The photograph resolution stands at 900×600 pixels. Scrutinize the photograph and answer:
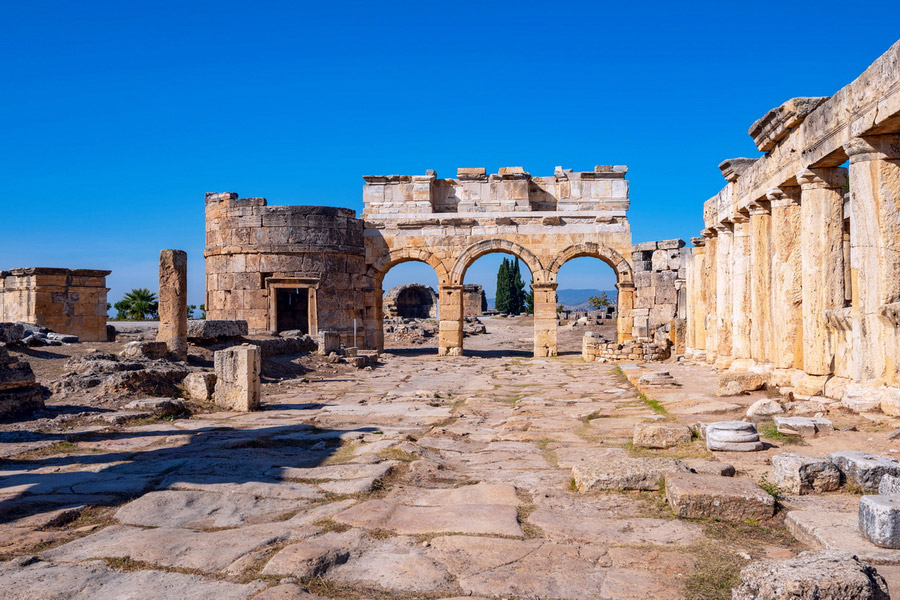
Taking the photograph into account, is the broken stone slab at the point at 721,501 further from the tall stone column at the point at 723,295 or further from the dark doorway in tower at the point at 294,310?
the dark doorway in tower at the point at 294,310

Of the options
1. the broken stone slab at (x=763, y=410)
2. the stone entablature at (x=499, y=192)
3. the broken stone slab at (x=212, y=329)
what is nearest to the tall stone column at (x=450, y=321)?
the stone entablature at (x=499, y=192)

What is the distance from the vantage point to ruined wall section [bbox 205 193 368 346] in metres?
21.7

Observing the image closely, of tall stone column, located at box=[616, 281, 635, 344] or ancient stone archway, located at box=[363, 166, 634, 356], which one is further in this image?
ancient stone archway, located at box=[363, 166, 634, 356]

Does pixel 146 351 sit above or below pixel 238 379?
above

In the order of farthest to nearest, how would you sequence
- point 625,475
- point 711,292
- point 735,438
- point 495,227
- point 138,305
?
point 138,305 < point 495,227 < point 711,292 < point 735,438 < point 625,475

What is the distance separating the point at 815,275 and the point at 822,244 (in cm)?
36

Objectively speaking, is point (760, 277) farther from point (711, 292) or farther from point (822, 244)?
point (711, 292)

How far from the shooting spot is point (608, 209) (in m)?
23.7

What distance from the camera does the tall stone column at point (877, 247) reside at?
22.4 feet

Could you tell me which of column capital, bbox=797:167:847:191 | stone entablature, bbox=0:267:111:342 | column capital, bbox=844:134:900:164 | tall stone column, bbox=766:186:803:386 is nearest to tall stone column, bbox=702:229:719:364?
tall stone column, bbox=766:186:803:386

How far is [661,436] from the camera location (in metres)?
6.17

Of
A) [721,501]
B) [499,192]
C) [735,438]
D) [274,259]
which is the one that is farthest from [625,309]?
[721,501]

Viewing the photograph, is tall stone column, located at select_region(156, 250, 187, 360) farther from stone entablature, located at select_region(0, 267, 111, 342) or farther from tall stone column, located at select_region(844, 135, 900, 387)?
tall stone column, located at select_region(844, 135, 900, 387)

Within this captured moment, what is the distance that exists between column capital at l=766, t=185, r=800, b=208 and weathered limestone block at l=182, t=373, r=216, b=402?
7.93m
